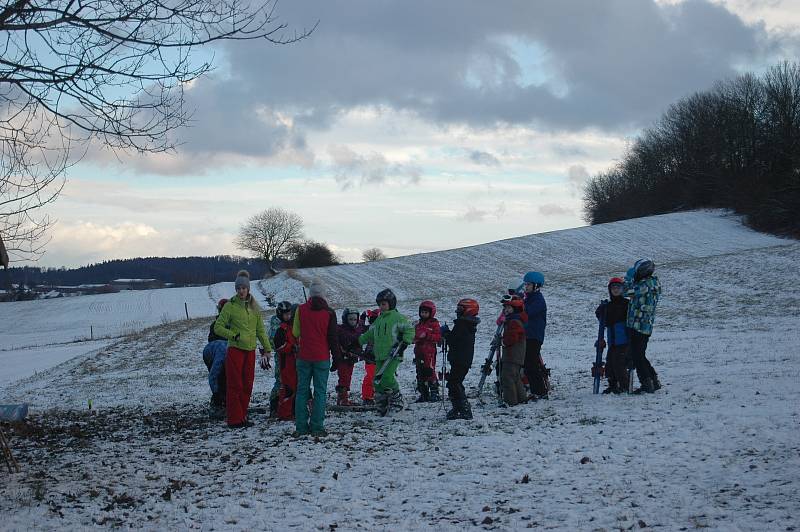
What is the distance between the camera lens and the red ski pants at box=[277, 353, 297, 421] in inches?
474

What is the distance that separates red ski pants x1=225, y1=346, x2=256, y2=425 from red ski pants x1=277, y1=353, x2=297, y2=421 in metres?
0.76

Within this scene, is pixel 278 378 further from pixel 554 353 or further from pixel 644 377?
pixel 554 353

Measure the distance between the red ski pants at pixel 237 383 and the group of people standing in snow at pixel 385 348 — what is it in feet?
0.05

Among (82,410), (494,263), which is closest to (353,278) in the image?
(494,263)

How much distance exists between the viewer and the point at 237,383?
11.3 meters

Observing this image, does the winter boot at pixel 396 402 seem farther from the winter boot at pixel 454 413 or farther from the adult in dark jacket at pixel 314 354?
the adult in dark jacket at pixel 314 354

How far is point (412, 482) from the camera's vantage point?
786 centimetres

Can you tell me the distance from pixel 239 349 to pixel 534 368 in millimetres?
5153

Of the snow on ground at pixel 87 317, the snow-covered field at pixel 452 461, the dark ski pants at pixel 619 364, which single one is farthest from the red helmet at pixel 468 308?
the snow on ground at pixel 87 317

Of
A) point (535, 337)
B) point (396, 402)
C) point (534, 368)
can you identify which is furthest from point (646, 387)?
point (396, 402)

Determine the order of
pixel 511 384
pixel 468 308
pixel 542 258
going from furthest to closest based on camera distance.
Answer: pixel 542 258 < pixel 511 384 < pixel 468 308

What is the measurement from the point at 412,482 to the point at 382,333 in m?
4.54

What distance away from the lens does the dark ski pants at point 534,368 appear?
12766mm

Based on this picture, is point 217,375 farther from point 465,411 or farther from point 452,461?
point 452,461
